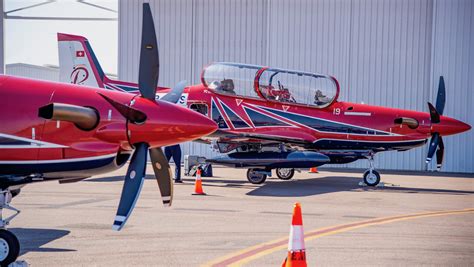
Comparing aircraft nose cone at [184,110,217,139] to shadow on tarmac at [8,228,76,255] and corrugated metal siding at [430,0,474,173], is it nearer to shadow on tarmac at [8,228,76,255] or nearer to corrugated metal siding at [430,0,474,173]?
shadow on tarmac at [8,228,76,255]

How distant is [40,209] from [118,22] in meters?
20.1

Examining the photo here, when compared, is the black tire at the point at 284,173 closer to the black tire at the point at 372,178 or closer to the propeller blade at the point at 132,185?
the black tire at the point at 372,178

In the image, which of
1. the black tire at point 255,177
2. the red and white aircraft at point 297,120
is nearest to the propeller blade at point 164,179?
the red and white aircraft at point 297,120

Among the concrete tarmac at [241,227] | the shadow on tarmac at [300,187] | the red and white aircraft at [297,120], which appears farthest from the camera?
the red and white aircraft at [297,120]

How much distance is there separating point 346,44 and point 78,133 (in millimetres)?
22554

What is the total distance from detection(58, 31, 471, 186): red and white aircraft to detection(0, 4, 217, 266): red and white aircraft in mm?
9805

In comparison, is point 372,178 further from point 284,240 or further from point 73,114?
point 73,114

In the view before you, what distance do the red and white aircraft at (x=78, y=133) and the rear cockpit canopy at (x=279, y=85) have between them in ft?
34.0

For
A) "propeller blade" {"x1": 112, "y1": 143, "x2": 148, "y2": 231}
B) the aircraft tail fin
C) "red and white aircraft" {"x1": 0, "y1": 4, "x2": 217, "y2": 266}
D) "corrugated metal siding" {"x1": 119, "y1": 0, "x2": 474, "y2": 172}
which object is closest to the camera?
"propeller blade" {"x1": 112, "y1": 143, "x2": 148, "y2": 231}

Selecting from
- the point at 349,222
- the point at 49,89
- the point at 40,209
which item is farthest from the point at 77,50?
the point at 49,89

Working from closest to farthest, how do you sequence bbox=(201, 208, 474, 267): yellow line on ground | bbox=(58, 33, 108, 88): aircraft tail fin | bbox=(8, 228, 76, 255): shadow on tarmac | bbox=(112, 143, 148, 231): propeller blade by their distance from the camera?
1. bbox=(112, 143, 148, 231): propeller blade
2. bbox=(201, 208, 474, 267): yellow line on ground
3. bbox=(8, 228, 76, 255): shadow on tarmac
4. bbox=(58, 33, 108, 88): aircraft tail fin

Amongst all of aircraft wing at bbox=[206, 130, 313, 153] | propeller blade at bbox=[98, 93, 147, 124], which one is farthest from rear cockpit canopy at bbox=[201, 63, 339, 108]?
propeller blade at bbox=[98, 93, 147, 124]

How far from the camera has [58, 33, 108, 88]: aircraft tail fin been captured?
861 inches

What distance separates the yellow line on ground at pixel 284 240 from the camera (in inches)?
311
